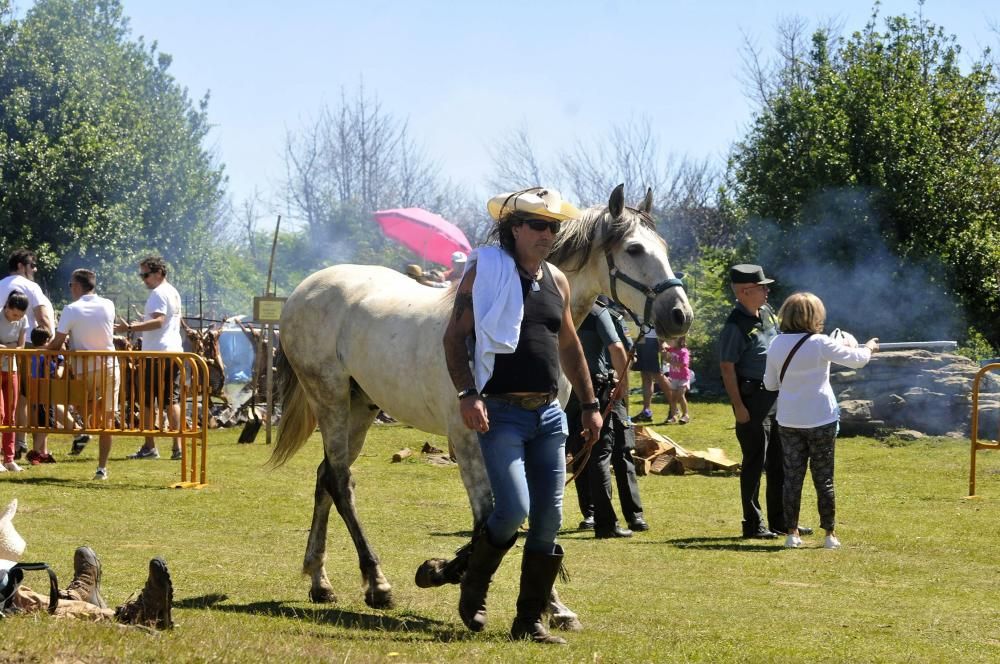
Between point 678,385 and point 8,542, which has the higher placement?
point 678,385

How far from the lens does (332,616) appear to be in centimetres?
656

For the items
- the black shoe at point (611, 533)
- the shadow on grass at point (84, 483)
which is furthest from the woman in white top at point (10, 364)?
the black shoe at point (611, 533)

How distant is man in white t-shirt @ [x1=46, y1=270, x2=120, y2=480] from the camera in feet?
42.9

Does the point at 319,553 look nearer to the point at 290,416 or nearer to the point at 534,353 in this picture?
the point at 290,416

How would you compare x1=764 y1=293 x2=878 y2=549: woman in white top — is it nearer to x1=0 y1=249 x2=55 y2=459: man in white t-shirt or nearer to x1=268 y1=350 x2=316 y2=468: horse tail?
x1=268 y1=350 x2=316 y2=468: horse tail

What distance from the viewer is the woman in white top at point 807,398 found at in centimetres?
924

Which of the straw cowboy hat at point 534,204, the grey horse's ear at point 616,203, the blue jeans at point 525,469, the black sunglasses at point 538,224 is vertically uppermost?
the grey horse's ear at point 616,203

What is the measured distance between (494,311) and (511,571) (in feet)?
10.5

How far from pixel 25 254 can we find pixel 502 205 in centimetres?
1014

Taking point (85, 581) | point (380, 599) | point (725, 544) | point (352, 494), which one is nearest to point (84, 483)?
point (352, 494)

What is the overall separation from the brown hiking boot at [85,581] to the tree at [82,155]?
34.9 m

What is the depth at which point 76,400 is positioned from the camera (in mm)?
13375

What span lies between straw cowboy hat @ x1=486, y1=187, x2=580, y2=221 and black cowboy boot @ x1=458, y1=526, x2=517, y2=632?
1.38 meters

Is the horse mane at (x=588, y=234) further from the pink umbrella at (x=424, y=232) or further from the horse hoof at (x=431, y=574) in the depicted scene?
the pink umbrella at (x=424, y=232)
